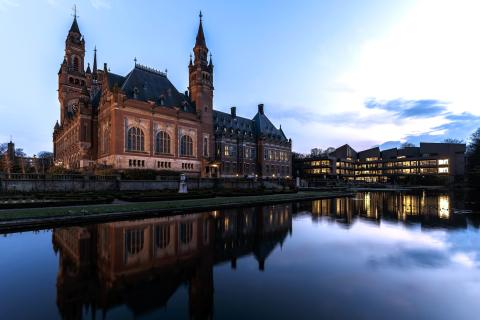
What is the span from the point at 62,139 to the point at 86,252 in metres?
82.2

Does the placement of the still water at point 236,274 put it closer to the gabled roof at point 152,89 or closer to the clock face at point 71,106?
the gabled roof at point 152,89

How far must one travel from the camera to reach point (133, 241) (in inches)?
573

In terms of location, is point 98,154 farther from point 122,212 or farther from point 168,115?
point 122,212

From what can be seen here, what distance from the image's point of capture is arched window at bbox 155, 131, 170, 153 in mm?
59203

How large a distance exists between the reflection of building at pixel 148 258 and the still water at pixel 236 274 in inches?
1.9

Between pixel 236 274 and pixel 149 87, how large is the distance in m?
58.4

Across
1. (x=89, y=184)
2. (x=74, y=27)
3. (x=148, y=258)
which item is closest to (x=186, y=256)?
(x=148, y=258)

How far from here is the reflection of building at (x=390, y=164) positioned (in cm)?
12706

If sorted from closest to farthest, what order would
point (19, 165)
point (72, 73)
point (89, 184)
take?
point (89, 184) → point (72, 73) → point (19, 165)

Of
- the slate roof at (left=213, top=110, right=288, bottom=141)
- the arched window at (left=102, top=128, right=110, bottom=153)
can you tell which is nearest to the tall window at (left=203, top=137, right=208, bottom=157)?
the slate roof at (left=213, top=110, right=288, bottom=141)

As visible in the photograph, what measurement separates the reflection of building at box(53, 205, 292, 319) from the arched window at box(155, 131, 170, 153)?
40.2 metres

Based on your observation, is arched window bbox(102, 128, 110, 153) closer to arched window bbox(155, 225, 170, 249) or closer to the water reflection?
the water reflection

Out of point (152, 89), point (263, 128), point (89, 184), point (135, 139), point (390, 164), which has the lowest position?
point (89, 184)

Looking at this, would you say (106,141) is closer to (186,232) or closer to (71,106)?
(71,106)
